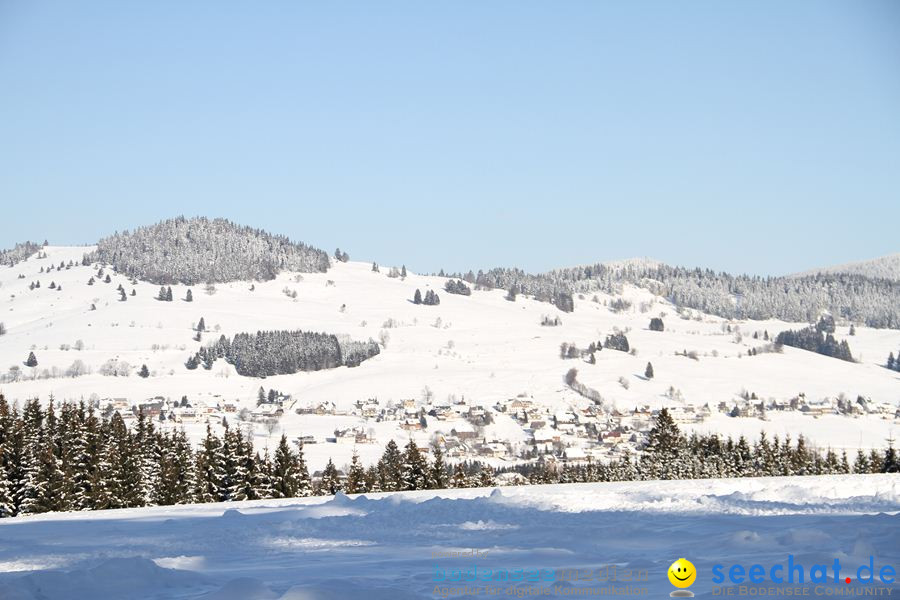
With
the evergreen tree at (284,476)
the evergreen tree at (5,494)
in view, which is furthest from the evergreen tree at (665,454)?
the evergreen tree at (5,494)

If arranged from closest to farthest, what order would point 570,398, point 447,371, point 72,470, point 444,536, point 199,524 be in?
point 444,536 < point 199,524 < point 72,470 < point 570,398 < point 447,371

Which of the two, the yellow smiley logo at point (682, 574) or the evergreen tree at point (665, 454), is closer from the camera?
the yellow smiley logo at point (682, 574)

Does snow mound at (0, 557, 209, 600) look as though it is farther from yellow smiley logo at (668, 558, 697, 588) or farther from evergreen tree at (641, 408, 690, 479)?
evergreen tree at (641, 408, 690, 479)

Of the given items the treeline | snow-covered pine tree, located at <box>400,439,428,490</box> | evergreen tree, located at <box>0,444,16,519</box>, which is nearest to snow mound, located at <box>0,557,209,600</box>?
evergreen tree, located at <box>0,444,16,519</box>

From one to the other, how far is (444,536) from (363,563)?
337 cm

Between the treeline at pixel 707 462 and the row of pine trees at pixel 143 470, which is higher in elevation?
the row of pine trees at pixel 143 470

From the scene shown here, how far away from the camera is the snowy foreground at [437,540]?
1198 centimetres

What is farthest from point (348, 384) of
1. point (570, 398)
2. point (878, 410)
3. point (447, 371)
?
point (878, 410)

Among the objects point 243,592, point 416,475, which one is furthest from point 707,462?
point 243,592

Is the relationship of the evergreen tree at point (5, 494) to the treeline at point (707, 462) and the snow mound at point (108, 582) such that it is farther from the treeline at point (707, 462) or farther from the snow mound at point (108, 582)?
the treeline at point (707, 462)

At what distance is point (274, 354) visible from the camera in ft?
629

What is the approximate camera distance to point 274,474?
4538cm

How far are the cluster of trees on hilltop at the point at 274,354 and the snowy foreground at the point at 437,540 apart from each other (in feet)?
544

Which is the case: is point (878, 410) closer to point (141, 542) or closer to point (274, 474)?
point (274, 474)
